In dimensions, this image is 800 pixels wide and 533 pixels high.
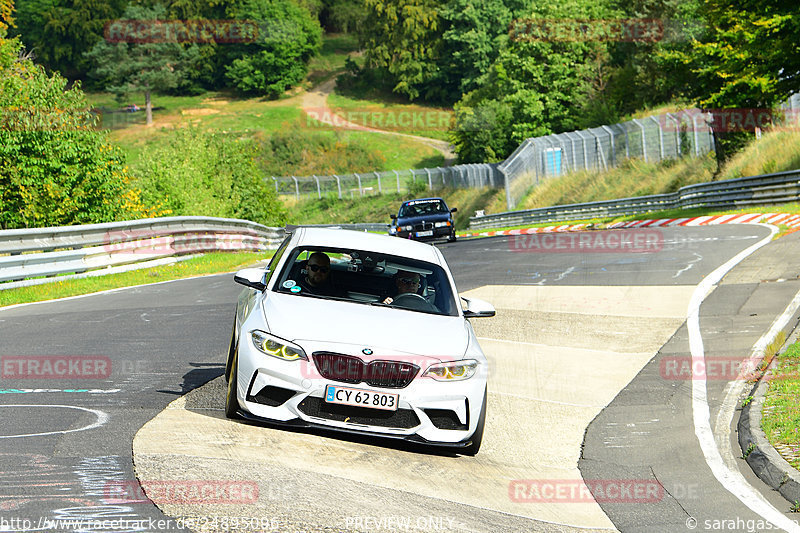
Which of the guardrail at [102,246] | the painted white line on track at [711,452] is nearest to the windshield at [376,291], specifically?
the painted white line on track at [711,452]

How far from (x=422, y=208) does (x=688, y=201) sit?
34.0ft

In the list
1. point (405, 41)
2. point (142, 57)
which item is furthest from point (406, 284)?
point (405, 41)

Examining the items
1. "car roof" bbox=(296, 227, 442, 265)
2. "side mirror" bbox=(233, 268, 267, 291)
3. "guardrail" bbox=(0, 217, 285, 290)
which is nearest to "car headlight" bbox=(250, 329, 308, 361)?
"side mirror" bbox=(233, 268, 267, 291)

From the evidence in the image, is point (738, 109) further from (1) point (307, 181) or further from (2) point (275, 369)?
(1) point (307, 181)

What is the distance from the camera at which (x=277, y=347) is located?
23.5ft

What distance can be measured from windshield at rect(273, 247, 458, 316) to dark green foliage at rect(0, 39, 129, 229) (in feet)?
61.6

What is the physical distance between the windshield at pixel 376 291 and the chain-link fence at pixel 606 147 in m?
34.2

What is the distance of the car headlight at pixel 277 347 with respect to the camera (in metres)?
7.07

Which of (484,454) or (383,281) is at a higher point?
(383,281)

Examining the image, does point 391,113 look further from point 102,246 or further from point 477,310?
point 477,310

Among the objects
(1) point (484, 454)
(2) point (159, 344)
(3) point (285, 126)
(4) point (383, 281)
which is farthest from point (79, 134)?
(3) point (285, 126)

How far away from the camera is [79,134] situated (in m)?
27.6

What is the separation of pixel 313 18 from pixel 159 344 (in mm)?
149635

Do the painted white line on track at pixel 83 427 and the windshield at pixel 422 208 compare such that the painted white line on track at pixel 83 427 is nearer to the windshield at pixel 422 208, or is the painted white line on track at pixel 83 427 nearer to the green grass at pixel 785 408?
the green grass at pixel 785 408
